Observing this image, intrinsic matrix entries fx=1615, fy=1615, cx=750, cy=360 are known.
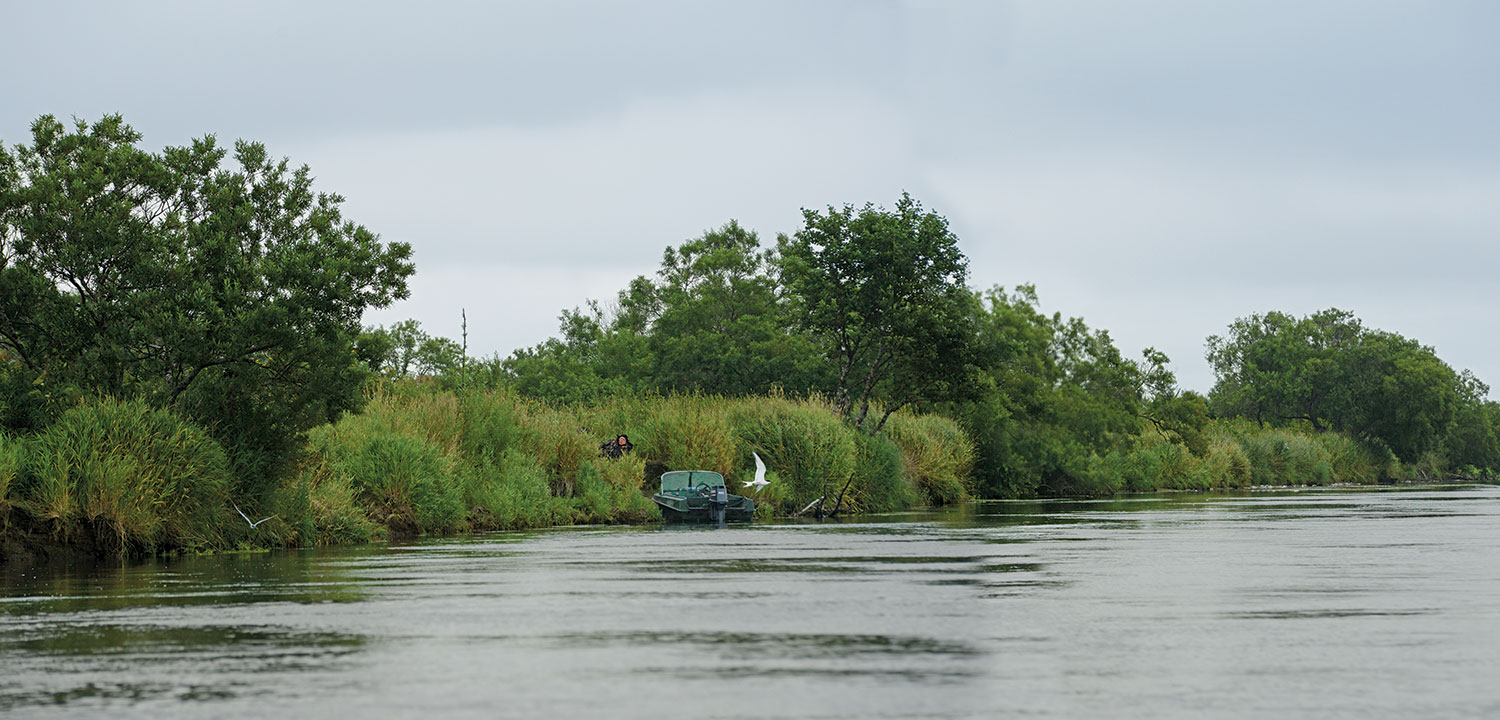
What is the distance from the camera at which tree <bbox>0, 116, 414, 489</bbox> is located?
26.9 metres

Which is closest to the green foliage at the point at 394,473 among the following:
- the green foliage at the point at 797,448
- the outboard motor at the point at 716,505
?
the outboard motor at the point at 716,505

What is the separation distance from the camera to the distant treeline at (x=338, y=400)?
25.6m

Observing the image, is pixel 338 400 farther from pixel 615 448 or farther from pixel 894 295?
pixel 894 295

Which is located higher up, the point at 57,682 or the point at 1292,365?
the point at 1292,365

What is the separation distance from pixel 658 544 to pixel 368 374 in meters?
6.10

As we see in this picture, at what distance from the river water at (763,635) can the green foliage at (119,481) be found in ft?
3.34

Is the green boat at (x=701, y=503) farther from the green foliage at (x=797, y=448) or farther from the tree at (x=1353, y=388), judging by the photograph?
the tree at (x=1353, y=388)

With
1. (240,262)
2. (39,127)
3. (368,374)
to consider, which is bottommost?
(368,374)

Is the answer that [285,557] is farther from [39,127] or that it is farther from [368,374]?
[39,127]

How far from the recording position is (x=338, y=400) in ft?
94.3

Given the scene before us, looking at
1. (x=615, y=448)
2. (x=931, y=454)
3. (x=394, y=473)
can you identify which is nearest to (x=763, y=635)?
(x=394, y=473)

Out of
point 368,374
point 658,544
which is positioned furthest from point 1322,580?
point 368,374

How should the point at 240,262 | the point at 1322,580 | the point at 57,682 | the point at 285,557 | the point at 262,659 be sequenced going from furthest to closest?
the point at 240,262, the point at 285,557, the point at 1322,580, the point at 262,659, the point at 57,682

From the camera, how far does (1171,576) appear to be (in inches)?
780
